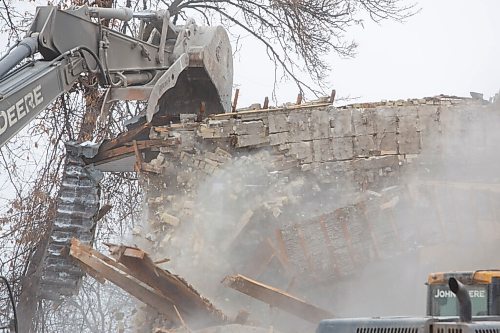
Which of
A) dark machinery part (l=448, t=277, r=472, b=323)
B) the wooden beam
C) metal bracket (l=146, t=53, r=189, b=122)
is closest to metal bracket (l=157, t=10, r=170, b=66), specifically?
metal bracket (l=146, t=53, r=189, b=122)

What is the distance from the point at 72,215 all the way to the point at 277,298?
4983 mm

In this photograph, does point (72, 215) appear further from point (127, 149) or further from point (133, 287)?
point (133, 287)

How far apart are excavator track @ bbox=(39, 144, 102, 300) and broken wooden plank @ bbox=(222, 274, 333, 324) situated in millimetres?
4479

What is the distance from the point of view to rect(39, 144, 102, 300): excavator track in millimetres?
14344

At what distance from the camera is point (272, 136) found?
1298cm

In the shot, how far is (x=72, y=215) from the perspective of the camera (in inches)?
567

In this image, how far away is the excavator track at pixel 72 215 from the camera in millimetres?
14344

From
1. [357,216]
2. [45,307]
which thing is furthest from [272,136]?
[45,307]

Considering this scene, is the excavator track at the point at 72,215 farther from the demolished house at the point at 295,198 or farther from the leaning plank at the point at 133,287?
the leaning plank at the point at 133,287

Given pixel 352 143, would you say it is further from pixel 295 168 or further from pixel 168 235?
pixel 168 235

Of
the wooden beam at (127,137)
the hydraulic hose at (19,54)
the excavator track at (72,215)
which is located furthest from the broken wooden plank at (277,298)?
the excavator track at (72,215)

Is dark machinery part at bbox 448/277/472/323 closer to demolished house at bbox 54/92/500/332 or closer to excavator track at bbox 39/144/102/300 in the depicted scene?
demolished house at bbox 54/92/500/332

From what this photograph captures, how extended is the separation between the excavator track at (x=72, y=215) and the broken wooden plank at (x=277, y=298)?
4.48 m

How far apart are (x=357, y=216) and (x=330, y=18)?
32.2 feet
